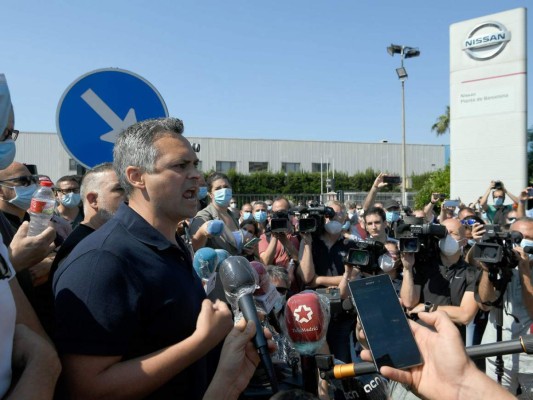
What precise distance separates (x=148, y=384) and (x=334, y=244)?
13.5 ft

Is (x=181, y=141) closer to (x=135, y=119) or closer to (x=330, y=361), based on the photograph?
(x=330, y=361)

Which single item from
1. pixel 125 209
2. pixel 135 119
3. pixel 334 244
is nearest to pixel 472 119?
pixel 334 244

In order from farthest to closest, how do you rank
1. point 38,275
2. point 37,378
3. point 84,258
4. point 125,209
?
point 38,275
point 125,209
point 84,258
point 37,378

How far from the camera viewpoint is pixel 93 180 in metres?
3.20

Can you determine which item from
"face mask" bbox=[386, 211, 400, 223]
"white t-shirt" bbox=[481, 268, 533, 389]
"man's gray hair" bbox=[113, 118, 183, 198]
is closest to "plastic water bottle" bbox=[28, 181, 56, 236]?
"man's gray hair" bbox=[113, 118, 183, 198]

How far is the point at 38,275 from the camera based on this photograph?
2.61 m

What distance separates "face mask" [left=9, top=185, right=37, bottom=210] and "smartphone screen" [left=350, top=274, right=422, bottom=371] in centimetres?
239

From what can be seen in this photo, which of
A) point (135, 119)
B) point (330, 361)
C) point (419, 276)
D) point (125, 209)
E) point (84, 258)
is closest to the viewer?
point (330, 361)

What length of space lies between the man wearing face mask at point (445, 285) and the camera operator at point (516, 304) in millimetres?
222

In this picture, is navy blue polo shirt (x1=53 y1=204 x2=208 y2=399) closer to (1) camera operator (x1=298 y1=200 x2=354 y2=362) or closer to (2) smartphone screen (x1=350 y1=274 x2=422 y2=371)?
(2) smartphone screen (x1=350 y1=274 x2=422 y2=371)

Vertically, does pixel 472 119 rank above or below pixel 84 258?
above

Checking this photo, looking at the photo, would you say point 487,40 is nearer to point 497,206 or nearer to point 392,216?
point 497,206

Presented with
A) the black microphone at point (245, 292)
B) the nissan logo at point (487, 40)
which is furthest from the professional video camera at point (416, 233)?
the nissan logo at point (487, 40)

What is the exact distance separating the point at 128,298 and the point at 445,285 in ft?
12.1
